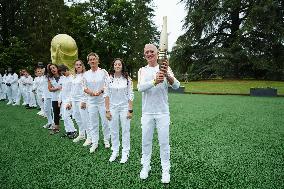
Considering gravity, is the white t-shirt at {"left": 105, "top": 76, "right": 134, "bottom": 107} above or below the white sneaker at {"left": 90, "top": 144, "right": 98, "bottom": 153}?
above

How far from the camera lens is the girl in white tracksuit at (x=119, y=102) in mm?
6215

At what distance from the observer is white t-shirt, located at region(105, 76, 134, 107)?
622cm

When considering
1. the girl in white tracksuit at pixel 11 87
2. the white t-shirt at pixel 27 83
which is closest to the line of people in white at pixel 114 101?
the white t-shirt at pixel 27 83

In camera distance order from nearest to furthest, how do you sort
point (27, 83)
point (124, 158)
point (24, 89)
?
point (124, 158) → point (27, 83) → point (24, 89)

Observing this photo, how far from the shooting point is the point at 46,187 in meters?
4.87

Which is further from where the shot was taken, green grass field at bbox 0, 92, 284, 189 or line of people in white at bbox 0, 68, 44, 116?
line of people in white at bbox 0, 68, 44, 116

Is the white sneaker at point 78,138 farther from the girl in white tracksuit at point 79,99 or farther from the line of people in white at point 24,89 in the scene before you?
the line of people in white at point 24,89

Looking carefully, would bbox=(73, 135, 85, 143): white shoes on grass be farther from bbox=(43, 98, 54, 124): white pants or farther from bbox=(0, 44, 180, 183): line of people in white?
bbox=(43, 98, 54, 124): white pants

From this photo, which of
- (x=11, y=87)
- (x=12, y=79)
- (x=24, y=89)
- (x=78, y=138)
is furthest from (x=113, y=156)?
(x=12, y=79)

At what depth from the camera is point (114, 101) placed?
6.24 metres

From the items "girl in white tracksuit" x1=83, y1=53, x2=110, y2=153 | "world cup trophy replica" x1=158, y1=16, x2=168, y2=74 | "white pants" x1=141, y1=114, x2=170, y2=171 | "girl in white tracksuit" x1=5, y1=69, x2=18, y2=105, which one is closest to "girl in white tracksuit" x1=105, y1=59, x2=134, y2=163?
"girl in white tracksuit" x1=83, y1=53, x2=110, y2=153

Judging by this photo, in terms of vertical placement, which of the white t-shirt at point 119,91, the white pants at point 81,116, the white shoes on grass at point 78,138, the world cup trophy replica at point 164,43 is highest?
the world cup trophy replica at point 164,43

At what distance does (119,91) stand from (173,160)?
1797 mm

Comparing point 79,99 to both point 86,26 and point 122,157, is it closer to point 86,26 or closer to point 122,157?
point 122,157
